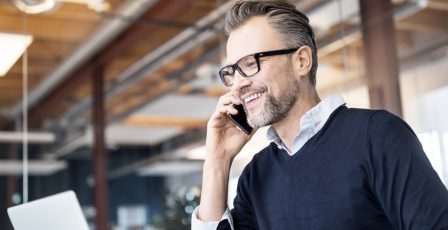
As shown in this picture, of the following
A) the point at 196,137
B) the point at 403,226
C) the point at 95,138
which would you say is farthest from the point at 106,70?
the point at 403,226

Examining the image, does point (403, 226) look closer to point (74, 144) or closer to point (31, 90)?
point (31, 90)

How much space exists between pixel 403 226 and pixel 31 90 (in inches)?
156

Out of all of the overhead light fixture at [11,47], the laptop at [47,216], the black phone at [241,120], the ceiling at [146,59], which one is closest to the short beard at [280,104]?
Result: the black phone at [241,120]

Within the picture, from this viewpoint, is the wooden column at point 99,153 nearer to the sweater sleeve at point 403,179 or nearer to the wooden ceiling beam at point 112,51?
the wooden ceiling beam at point 112,51

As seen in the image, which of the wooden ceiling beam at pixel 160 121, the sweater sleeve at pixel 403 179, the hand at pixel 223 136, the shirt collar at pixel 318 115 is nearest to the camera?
the sweater sleeve at pixel 403 179

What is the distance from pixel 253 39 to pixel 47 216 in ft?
2.24

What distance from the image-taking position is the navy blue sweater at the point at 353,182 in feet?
3.90

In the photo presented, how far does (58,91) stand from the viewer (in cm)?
517

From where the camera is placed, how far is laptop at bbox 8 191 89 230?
5.32ft

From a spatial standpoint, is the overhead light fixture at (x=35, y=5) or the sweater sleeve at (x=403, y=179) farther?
the overhead light fixture at (x=35, y=5)

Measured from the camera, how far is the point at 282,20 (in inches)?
60.8

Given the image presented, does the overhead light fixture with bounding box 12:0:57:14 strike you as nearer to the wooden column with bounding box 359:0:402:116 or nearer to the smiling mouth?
the wooden column with bounding box 359:0:402:116

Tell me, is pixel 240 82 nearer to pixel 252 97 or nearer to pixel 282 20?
pixel 252 97

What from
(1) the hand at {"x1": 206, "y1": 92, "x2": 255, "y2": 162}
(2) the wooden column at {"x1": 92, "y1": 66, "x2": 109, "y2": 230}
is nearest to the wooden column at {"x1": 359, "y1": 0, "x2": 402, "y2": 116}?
(1) the hand at {"x1": 206, "y1": 92, "x2": 255, "y2": 162}
